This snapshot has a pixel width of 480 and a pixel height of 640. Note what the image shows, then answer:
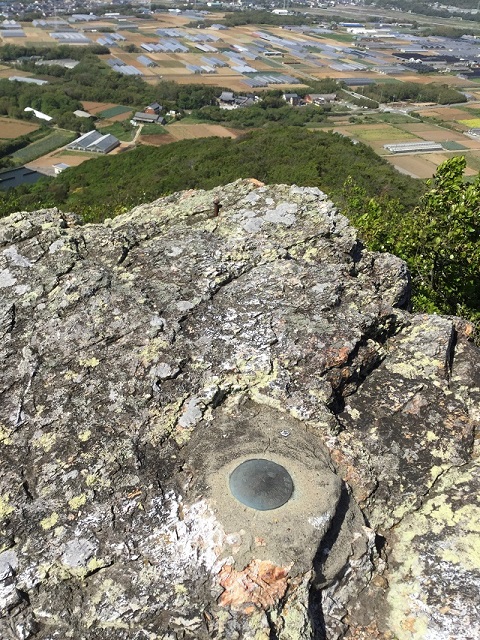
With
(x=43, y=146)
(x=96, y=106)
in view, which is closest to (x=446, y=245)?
(x=43, y=146)

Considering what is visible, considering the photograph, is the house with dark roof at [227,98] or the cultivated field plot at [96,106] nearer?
the cultivated field plot at [96,106]

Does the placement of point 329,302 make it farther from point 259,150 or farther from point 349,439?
point 259,150

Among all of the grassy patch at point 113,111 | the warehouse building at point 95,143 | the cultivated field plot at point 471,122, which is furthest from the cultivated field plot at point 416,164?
the grassy patch at point 113,111

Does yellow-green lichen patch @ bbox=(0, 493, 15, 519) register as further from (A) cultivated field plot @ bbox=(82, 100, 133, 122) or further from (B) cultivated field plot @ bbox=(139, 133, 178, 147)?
(A) cultivated field plot @ bbox=(82, 100, 133, 122)

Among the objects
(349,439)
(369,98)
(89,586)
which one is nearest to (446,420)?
(349,439)

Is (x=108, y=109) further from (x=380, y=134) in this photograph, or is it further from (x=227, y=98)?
(x=380, y=134)

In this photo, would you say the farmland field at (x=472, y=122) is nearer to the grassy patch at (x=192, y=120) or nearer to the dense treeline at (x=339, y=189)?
the dense treeline at (x=339, y=189)

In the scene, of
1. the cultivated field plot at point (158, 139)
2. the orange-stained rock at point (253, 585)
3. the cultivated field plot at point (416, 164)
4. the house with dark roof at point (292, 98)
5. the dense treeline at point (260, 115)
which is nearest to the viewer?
the orange-stained rock at point (253, 585)
